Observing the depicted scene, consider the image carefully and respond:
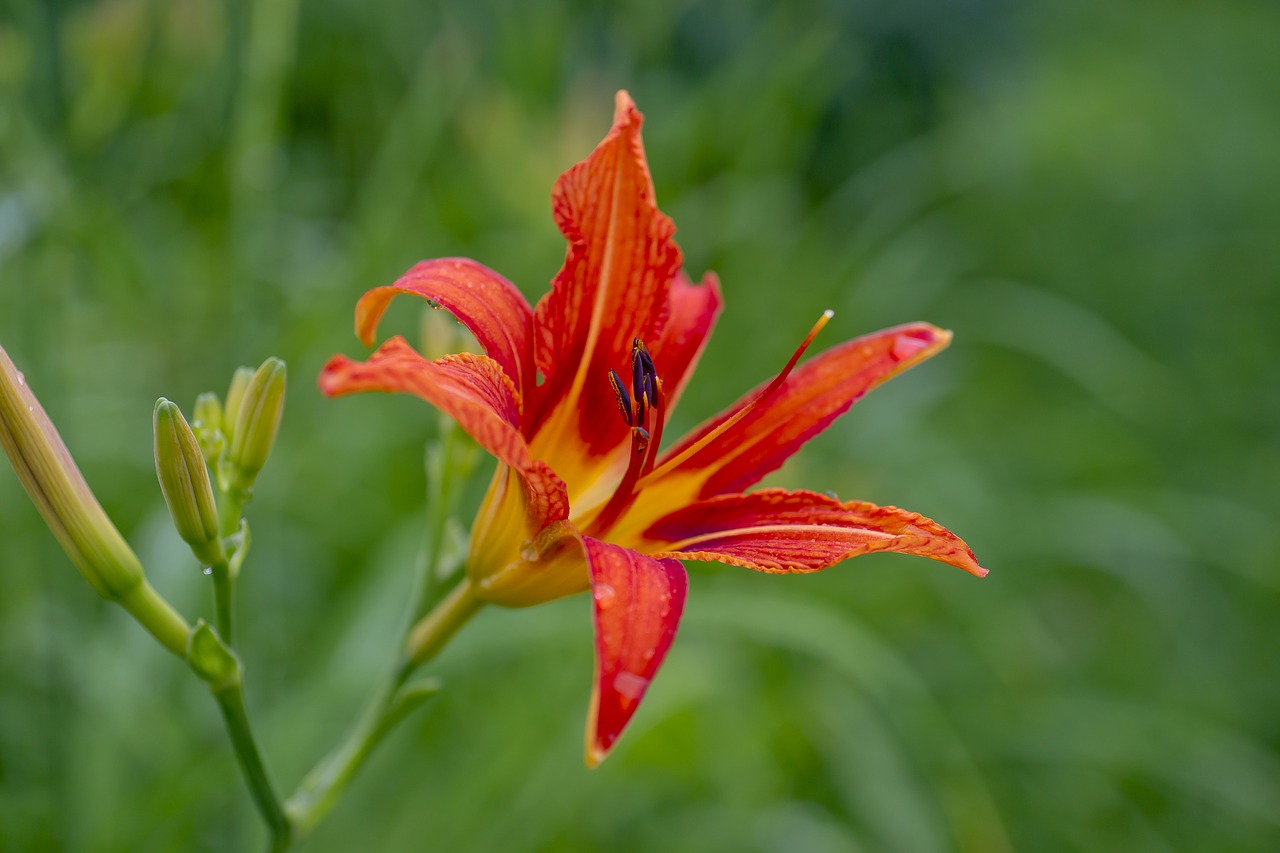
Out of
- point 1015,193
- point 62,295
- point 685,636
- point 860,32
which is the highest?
point 62,295

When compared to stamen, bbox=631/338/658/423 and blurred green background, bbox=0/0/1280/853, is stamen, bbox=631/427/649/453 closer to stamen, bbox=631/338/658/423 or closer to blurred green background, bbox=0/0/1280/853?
stamen, bbox=631/338/658/423

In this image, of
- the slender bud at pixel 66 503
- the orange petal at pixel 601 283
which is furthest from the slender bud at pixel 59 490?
the orange petal at pixel 601 283

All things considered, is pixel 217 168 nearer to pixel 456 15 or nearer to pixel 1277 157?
pixel 456 15

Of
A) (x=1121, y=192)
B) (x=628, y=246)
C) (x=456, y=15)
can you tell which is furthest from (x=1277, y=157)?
(x=628, y=246)

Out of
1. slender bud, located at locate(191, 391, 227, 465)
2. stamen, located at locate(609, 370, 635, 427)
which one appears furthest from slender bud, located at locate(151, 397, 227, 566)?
stamen, located at locate(609, 370, 635, 427)

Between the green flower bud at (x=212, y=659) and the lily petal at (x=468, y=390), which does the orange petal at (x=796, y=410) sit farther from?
the green flower bud at (x=212, y=659)

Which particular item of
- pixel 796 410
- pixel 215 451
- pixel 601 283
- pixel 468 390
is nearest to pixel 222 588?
pixel 215 451
